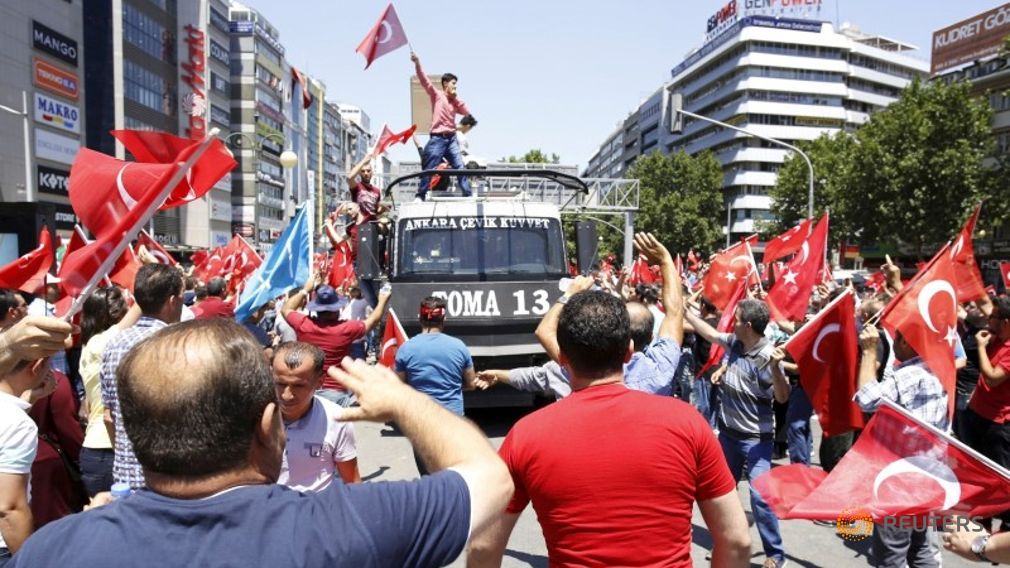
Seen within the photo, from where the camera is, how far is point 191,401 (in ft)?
4.82

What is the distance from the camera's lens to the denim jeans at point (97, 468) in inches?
152

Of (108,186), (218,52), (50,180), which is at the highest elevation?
(218,52)

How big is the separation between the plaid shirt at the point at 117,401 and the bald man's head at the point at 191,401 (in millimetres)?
1735

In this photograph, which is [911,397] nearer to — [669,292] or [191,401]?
[669,292]

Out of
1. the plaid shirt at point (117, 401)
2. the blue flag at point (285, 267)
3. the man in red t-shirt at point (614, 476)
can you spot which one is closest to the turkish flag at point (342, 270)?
the blue flag at point (285, 267)

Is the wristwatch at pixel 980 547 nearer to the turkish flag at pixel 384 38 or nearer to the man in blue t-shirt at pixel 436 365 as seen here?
the man in blue t-shirt at pixel 436 365

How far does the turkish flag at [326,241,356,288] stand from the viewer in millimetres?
13609

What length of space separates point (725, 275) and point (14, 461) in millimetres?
→ 7976

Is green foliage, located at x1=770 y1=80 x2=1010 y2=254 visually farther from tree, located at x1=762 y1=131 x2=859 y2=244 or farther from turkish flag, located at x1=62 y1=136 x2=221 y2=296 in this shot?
turkish flag, located at x1=62 y1=136 x2=221 y2=296

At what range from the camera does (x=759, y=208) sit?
3002 inches

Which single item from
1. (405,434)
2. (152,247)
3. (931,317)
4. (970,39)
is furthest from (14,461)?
(970,39)

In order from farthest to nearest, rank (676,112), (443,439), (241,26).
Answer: (241,26), (676,112), (443,439)

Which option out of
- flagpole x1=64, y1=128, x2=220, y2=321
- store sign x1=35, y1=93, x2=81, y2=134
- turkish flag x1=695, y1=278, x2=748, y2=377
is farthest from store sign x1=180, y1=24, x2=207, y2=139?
flagpole x1=64, y1=128, x2=220, y2=321

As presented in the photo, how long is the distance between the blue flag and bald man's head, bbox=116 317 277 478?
254 inches
